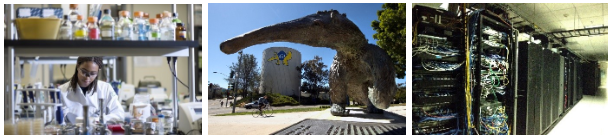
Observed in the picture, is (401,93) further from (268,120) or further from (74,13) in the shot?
(74,13)

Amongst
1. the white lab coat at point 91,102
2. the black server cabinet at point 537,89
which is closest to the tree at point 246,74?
the white lab coat at point 91,102

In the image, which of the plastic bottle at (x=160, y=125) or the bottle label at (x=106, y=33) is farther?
the plastic bottle at (x=160, y=125)

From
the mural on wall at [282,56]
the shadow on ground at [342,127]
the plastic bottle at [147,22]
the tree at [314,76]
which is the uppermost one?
the plastic bottle at [147,22]

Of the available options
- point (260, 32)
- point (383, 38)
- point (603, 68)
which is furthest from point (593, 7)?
point (260, 32)

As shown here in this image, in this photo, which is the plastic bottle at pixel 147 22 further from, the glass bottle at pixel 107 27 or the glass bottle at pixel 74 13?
the glass bottle at pixel 74 13

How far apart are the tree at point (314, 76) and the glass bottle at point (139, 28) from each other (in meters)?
0.90

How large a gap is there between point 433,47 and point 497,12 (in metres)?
0.48

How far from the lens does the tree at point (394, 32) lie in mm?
3084

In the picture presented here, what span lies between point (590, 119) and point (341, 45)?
1716 mm

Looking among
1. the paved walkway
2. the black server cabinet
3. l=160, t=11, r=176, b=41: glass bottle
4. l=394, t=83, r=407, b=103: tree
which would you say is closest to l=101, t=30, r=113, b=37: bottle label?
l=160, t=11, r=176, b=41: glass bottle

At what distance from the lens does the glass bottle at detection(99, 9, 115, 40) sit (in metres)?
2.81

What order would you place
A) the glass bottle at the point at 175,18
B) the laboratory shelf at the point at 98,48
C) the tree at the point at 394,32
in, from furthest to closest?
the tree at the point at 394,32
the glass bottle at the point at 175,18
the laboratory shelf at the point at 98,48

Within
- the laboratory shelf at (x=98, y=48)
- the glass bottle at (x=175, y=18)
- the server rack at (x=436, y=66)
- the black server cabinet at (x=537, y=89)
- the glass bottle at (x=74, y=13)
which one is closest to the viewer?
the laboratory shelf at (x=98, y=48)

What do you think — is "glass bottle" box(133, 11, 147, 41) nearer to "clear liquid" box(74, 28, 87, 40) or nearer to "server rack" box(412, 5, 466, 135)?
"clear liquid" box(74, 28, 87, 40)
